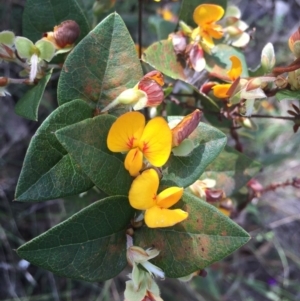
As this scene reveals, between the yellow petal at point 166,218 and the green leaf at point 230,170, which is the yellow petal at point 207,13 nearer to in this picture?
the green leaf at point 230,170

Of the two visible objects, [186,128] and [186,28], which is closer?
[186,128]

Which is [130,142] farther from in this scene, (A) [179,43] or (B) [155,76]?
(A) [179,43]

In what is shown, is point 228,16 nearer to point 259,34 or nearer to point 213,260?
point 213,260

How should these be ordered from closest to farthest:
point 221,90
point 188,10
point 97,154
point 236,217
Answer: point 97,154 → point 221,90 → point 188,10 → point 236,217

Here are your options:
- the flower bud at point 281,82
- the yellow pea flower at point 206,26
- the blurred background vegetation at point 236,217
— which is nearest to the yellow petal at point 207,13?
the yellow pea flower at point 206,26

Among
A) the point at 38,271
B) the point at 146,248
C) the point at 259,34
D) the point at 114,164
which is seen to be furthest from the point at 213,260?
the point at 259,34

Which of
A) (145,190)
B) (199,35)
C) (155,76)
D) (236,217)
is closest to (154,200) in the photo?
(145,190)

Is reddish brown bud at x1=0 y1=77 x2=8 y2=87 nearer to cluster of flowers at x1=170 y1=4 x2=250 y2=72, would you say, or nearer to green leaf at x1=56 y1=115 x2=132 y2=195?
green leaf at x1=56 y1=115 x2=132 y2=195
